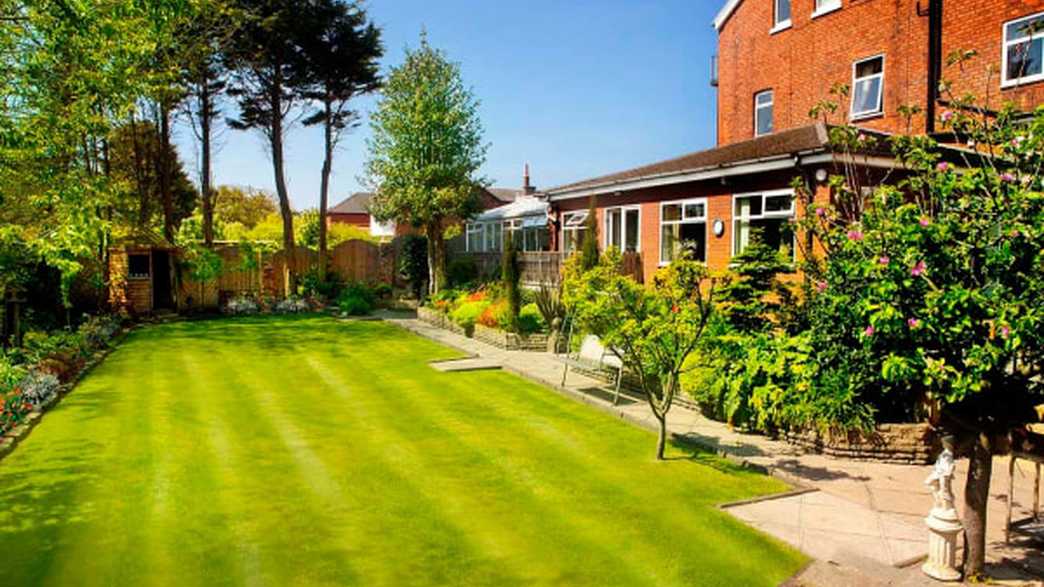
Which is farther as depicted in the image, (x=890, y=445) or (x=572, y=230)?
(x=572, y=230)

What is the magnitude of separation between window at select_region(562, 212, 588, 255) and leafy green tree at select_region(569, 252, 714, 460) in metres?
12.8

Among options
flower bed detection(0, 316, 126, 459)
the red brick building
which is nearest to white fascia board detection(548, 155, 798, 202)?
the red brick building

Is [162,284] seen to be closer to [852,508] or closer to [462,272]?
[462,272]

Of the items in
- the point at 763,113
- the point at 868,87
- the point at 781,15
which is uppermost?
the point at 781,15

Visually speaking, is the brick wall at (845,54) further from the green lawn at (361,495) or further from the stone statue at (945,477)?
the stone statue at (945,477)

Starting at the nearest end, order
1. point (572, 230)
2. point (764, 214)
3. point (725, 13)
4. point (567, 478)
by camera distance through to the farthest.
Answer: point (567, 478), point (764, 214), point (572, 230), point (725, 13)

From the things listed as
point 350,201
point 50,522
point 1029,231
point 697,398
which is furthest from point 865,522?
point 350,201

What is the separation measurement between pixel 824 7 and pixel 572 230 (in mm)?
9937

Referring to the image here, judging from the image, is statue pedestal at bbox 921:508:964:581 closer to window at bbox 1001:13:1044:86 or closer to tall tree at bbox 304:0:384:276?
window at bbox 1001:13:1044:86

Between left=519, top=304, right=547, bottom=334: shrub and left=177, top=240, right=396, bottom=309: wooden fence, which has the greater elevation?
left=177, top=240, right=396, bottom=309: wooden fence

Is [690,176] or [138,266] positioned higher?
[690,176]

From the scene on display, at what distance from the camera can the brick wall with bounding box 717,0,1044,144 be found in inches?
649

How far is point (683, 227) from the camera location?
1741 cm

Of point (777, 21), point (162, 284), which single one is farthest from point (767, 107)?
point (162, 284)
